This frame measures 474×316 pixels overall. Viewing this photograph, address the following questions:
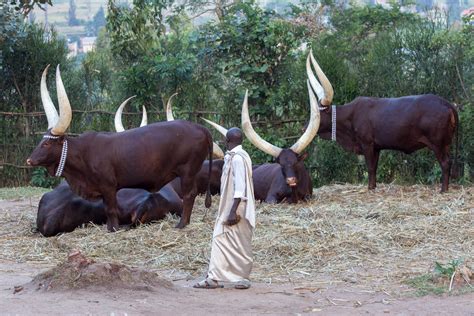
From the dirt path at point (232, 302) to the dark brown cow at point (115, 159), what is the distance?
2672mm

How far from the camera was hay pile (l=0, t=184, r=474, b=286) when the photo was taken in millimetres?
7953

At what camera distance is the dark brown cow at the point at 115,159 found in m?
9.82

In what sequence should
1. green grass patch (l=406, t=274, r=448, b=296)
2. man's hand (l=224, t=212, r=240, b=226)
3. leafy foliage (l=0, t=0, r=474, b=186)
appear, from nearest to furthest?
green grass patch (l=406, t=274, r=448, b=296)
man's hand (l=224, t=212, r=240, b=226)
leafy foliage (l=0, t=0, r=474, b=186)

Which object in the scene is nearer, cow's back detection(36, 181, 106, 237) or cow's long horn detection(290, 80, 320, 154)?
cow's back detection(36, 181, 106, 237)

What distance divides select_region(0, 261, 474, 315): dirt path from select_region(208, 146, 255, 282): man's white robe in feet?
0.50

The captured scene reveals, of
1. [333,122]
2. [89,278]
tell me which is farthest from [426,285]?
[333,122]

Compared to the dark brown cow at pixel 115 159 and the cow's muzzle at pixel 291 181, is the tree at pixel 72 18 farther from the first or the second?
the dark brown cow at pixel 115 159

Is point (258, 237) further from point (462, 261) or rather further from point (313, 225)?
point (462, 261)

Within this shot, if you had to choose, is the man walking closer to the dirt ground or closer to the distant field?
the dirt ground

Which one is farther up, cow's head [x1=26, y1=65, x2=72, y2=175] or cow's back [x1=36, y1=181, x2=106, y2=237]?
cow's head [x1=26, y1=65, x2=72, y2=175]

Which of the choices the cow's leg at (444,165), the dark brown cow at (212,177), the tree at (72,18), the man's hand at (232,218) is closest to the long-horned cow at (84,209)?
the dark brown cow at (212,177)

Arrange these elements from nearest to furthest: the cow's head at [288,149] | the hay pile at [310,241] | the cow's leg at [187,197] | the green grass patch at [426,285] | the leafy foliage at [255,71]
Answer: the green grass patch at [426,285]
the hay pile at [310,241]
the cow's leg at [187,197]
the cow's head at [288,149]
the leafy foliage at [255,71]

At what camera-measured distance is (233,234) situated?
23.5 feet

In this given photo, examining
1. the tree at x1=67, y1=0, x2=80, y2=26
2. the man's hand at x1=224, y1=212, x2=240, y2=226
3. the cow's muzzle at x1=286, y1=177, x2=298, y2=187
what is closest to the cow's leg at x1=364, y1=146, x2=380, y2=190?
the cow's muzzle at x1=286, y1=177, x2=298, y2=187
